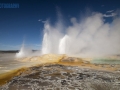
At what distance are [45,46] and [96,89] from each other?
103 ft

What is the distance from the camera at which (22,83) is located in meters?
10.4

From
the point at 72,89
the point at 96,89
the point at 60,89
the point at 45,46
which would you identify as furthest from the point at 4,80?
the point at 45,46

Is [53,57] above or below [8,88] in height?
above

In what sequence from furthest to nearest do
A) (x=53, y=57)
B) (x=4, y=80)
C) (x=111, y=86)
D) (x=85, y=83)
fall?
(x=53, y=57) → (x=4, y=80) → (x=85, y=83) → (x=111, y=86)

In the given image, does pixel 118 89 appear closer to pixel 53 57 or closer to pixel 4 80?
pixel 4 80

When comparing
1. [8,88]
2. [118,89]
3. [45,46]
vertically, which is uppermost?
[45,46]

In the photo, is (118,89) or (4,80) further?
(4,80)

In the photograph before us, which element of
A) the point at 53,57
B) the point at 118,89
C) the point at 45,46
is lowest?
the point at 118,89

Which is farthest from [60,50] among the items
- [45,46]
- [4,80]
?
[4,80]

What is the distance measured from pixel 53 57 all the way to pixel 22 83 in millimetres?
18096

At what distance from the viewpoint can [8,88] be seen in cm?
932

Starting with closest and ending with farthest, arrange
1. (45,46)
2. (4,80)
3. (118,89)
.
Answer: (118,89), (4,80), (45,46)

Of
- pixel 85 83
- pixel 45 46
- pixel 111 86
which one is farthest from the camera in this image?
pixel 45 46

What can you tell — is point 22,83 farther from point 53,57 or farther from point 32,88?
point 53,57
